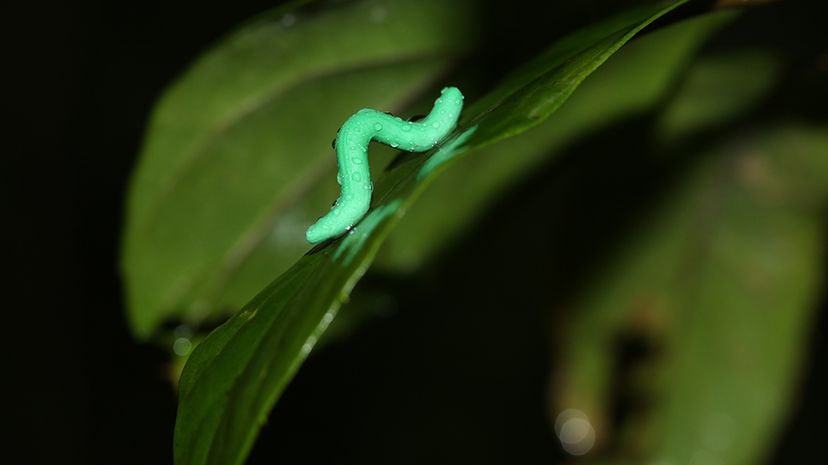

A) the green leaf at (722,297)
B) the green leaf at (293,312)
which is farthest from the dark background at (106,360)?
the green leaf at (293,312)

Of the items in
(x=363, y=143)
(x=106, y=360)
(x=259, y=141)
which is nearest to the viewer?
(x=363, y=143)

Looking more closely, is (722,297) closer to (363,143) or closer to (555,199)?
(555,199)

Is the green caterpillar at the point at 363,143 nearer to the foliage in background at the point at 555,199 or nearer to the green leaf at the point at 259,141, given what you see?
the foliage in background at the point at 555,199

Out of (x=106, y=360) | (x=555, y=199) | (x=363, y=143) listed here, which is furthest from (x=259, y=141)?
(x=106, y=360)

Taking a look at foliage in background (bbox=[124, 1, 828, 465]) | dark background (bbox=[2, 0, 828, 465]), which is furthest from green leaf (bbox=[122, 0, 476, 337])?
dark background (bbox=[2, 0, 828, 465])

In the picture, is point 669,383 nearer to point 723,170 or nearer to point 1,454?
point 723,170
